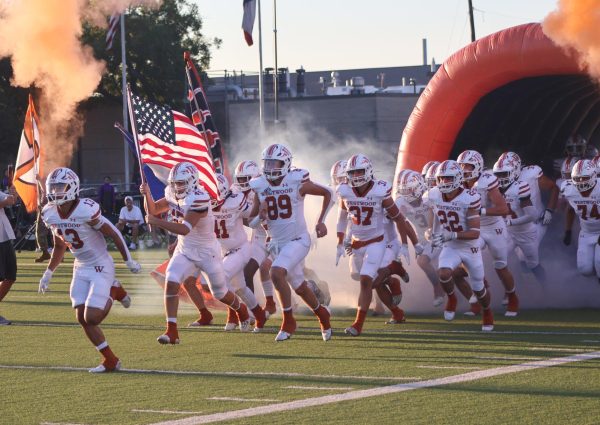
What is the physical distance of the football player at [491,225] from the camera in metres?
12.7

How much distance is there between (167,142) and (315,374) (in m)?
5.27

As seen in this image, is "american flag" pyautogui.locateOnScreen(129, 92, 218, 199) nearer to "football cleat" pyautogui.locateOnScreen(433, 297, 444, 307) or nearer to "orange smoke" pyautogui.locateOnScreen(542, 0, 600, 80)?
"football cleat" pyautogui.locateOnScreen(433, 297, 444, 307)

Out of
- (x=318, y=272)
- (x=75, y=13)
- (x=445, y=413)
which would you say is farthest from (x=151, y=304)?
(x=445, y=413)

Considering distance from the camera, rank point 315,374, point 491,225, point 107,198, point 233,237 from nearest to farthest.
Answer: point 315,374 → point 233,237 → point 491,225 → point 107,198

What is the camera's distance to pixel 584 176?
12969 mm

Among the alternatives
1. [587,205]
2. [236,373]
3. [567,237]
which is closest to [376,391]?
[236,373]

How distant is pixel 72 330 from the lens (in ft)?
40.6

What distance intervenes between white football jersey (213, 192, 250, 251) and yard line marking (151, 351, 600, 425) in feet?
13.5

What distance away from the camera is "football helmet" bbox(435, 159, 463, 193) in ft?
39.2

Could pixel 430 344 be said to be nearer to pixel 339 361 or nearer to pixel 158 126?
pixel 339 361

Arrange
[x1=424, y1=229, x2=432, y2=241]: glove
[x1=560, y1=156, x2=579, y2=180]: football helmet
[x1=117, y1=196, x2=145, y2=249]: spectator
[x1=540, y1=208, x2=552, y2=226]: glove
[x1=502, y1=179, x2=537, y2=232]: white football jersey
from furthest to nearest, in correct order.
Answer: [x1=117, y1=196, x2=145, y2=249]: spectator
[x1=560, y1=156, x2=579, y2=180]: football helmet
[x1=540, y1=208, x2=552, y2=226]: glove
[x1=502, y1=179, x2=537, y2=232]: white football jersey
[x1=424, y1=229, x2=432, y2=241]: glove

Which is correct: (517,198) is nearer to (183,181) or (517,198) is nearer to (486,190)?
(486,190)

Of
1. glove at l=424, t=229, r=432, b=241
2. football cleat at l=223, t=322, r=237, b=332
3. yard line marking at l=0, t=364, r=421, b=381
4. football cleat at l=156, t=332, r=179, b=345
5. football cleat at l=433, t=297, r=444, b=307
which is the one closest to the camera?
yard line marking at l=0, t=364, r=421, b=381

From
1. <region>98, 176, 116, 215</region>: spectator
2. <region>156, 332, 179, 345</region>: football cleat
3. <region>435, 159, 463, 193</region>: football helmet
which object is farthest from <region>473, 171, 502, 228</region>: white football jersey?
<region>98, 176, 116, 215</region>: spectator
